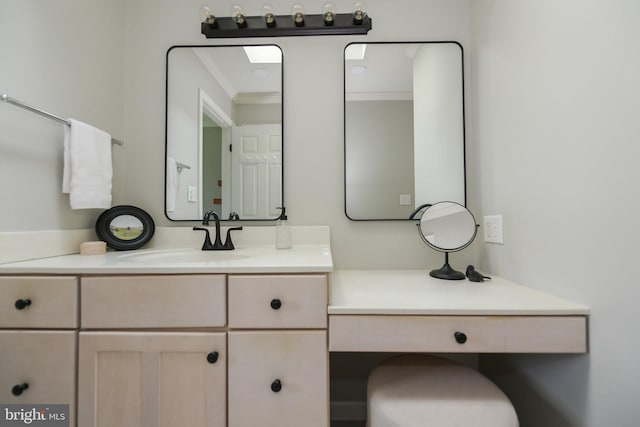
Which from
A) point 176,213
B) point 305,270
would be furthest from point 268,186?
point 305,270

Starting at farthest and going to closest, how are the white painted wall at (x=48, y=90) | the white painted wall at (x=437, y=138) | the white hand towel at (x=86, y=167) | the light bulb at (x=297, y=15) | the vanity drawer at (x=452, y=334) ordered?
1. the white painted wall at (x=437, y=138)
2. the light bulb at (x=297, y=15)
3. the white hand towel at (x=86, y=167)
4. the white painted wall at (x=48, y=90)
5. the vanity drawer at (x=452, y=334)

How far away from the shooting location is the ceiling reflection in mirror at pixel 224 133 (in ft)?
5.06

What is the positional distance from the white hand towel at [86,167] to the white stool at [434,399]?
1.44 meters

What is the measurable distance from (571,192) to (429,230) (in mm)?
546

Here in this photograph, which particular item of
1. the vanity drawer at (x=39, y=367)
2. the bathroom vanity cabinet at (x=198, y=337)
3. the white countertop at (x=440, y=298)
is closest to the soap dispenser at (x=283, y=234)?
the white countertop at (x=440, y=298)

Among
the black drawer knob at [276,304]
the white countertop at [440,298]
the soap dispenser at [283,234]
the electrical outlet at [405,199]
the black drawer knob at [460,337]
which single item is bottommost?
the black drawer knob at [460,337]

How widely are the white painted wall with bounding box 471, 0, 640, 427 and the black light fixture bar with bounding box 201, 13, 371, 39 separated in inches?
27.3

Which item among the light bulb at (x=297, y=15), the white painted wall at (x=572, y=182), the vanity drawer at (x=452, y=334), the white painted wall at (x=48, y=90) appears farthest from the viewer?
the light bulb at (x=297, y=15)

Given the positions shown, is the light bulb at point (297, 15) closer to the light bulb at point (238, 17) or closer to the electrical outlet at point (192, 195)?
the light bulb at point (238, 17)

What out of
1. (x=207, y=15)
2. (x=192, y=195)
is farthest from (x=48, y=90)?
(x=207, y=15)

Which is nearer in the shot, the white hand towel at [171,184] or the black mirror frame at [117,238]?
the black mirror frame at [117,238]

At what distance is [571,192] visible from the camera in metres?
0.89

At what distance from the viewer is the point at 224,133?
5.11 ft

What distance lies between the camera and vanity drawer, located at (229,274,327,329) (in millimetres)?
913
